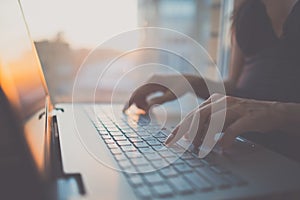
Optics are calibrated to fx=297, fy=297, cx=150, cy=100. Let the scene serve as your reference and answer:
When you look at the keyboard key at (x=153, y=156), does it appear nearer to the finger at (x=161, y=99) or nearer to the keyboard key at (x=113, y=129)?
the keyboard key at (x=113, y=129)

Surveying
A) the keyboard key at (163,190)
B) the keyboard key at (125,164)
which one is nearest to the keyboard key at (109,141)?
the keyboard key at (125,164)

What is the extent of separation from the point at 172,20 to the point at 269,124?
0.93 m

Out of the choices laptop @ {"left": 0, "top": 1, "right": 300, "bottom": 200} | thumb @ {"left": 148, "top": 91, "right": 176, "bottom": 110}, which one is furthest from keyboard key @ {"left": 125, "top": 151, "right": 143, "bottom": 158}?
thumb @ {"left": 148, "top": 91, "right": 176, "bottom": 110}

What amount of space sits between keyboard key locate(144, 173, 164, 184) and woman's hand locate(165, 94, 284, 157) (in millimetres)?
160

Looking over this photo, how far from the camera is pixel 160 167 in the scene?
1.34ft

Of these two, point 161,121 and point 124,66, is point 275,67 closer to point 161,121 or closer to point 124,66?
point 161,121

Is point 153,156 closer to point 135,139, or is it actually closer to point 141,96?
point 135,139

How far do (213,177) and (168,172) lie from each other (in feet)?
0.19

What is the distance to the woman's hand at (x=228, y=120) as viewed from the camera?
52 centimetres

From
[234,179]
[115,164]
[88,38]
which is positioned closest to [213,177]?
[234,179]

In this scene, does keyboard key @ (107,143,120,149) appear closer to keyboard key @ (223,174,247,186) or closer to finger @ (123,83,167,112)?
keyboard key @ (223,174,247,186)

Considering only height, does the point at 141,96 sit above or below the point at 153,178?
below

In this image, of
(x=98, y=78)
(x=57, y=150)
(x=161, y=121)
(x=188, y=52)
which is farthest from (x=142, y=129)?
(x=188, y=52)

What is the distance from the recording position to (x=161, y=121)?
744mm
